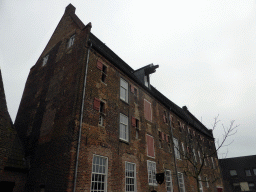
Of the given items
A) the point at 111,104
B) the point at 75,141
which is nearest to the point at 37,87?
the point at 111,104

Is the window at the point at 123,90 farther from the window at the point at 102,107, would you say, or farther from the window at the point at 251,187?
the window at the point at 251,187

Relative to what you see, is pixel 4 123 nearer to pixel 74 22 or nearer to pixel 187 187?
pixel 74 22

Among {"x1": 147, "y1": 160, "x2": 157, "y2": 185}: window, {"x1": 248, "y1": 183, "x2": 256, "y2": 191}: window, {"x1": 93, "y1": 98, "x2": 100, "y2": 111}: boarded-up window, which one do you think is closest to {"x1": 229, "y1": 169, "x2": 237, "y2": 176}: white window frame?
{"x1": 248, "y1": 183, "x2": 256, "y2": 191}: window

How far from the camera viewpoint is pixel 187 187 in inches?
738

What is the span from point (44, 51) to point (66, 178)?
14.2m

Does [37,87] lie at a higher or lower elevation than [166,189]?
higher

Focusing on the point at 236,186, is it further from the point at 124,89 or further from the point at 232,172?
the point at 124,89

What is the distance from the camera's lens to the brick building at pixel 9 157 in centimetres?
947

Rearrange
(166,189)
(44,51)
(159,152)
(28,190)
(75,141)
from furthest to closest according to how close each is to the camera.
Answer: (44,51), (159,152), (166,189), (28,190), (75,141)

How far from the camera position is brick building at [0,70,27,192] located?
9.47m

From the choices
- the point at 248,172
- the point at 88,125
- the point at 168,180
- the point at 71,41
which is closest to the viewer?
the point at 88,125

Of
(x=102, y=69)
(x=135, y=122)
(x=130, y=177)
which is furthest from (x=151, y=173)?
(x=102, y=69)

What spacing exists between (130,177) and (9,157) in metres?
7.84

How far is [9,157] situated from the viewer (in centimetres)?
1101
